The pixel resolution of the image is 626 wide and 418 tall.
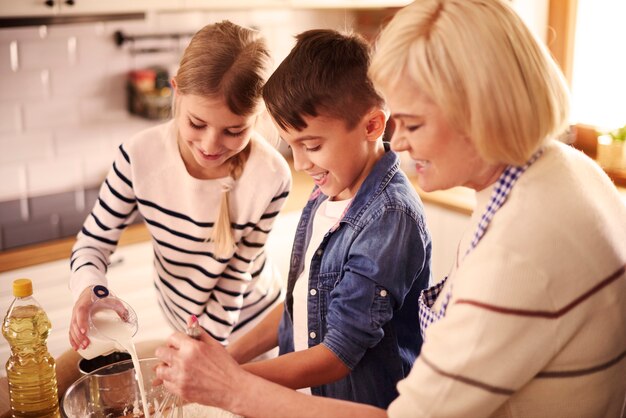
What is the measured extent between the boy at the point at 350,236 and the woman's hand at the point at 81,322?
10.9 inches

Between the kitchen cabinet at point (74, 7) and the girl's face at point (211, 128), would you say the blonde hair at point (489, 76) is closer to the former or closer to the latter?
the girl's face at point (211, 128)

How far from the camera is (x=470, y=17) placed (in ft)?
2.73

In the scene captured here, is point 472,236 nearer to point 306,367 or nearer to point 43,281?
Answer: point 306,367

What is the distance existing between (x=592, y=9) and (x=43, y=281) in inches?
94.7

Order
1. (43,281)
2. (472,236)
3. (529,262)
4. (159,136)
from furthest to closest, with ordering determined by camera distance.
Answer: (43,281) < (159,136) < (472,236) < (529,262)

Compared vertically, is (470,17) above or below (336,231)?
above

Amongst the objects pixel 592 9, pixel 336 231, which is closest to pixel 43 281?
pixel 336 231

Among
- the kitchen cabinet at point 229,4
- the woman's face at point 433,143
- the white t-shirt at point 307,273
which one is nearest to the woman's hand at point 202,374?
the white t-shirt at point 307,273

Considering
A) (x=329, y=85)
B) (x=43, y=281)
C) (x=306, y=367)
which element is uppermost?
(x=329, y=85)

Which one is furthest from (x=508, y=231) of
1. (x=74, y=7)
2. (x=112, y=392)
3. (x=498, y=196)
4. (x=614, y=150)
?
(x=614, y=150)

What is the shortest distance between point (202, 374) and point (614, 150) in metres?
2.20

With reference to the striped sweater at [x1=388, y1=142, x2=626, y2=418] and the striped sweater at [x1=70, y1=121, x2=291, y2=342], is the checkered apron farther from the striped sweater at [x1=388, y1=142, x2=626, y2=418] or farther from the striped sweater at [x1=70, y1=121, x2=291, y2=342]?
the striped sweater at [x1=70, y1=121, x2=291, y2=342]

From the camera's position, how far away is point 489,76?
80 centimetres

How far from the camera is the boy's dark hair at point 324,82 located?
112 centimetres
